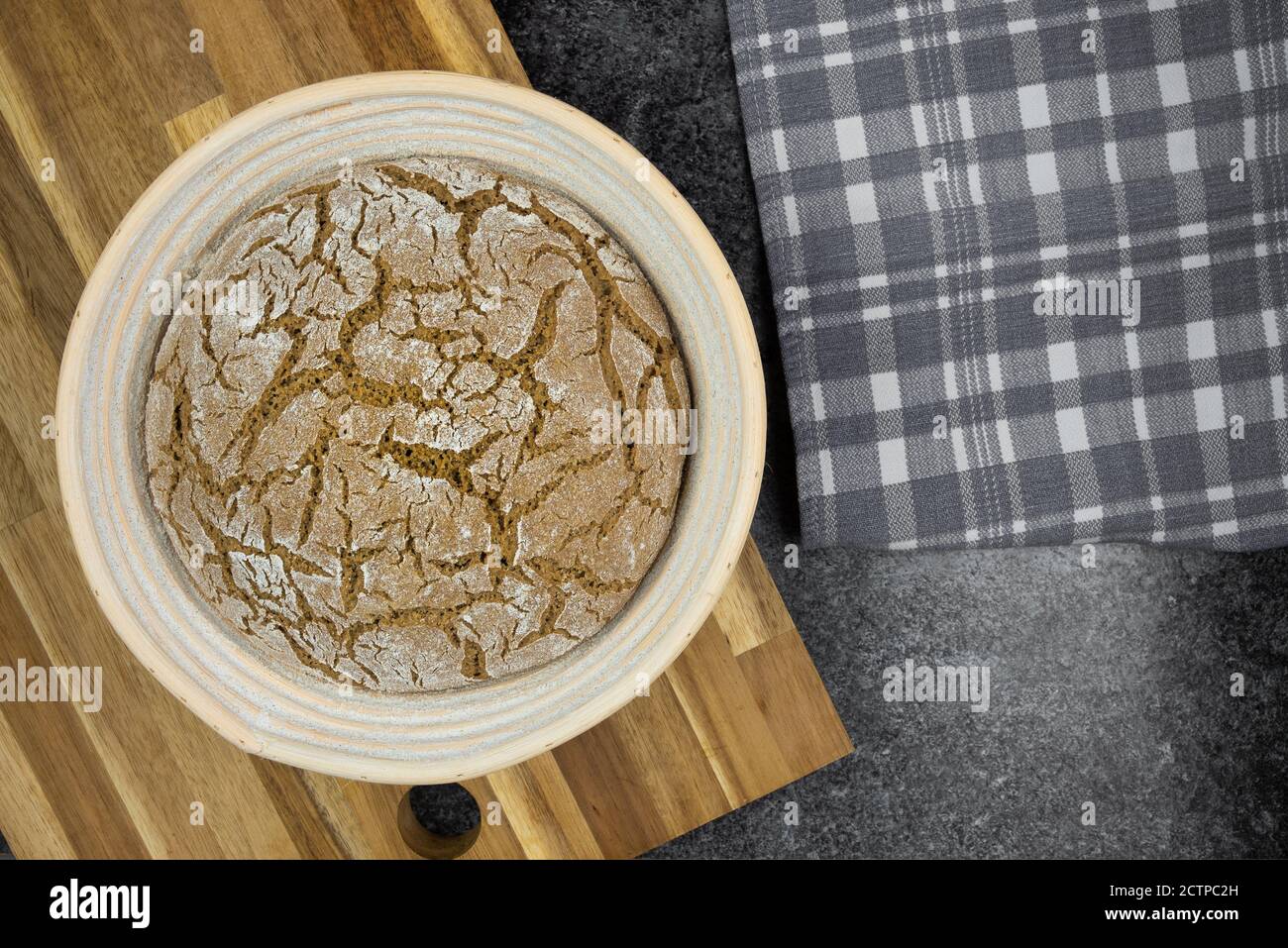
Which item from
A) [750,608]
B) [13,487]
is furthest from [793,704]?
[13,487]

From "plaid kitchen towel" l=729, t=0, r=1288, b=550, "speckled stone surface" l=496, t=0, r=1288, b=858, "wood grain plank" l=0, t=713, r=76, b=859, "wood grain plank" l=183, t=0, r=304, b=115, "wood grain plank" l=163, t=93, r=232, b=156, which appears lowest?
"speckled stone surface" l=496, t=0, r=1288, b=858

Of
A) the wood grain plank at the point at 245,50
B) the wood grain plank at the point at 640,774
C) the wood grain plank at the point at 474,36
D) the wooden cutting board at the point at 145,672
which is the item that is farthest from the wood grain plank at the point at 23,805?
the wood grain plank at the point at 474,36

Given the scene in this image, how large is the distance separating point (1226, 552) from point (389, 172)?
956mm

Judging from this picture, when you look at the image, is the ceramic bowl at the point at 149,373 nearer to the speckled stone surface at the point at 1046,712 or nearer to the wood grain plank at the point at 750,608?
the wood grain plank at the point at 750,608

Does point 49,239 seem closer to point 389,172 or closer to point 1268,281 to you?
point 389,172

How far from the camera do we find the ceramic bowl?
557mm

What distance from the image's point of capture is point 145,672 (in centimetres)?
75

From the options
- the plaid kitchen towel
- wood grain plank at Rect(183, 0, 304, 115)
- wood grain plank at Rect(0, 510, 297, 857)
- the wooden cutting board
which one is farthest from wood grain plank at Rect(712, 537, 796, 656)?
wood grain plank at Rect(183, 0, 304, 115)

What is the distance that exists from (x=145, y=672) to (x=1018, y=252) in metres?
0.85

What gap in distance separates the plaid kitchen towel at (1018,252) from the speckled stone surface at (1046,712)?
0.15 metres

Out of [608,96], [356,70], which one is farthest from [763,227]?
[356,70]

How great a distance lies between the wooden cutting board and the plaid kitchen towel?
23 centimetres

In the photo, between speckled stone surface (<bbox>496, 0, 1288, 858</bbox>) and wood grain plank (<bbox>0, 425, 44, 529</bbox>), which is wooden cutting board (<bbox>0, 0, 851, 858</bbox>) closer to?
wood grain plank (<bbox>0, 425, 44, 529</bbox>)

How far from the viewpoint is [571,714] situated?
0.59 m
